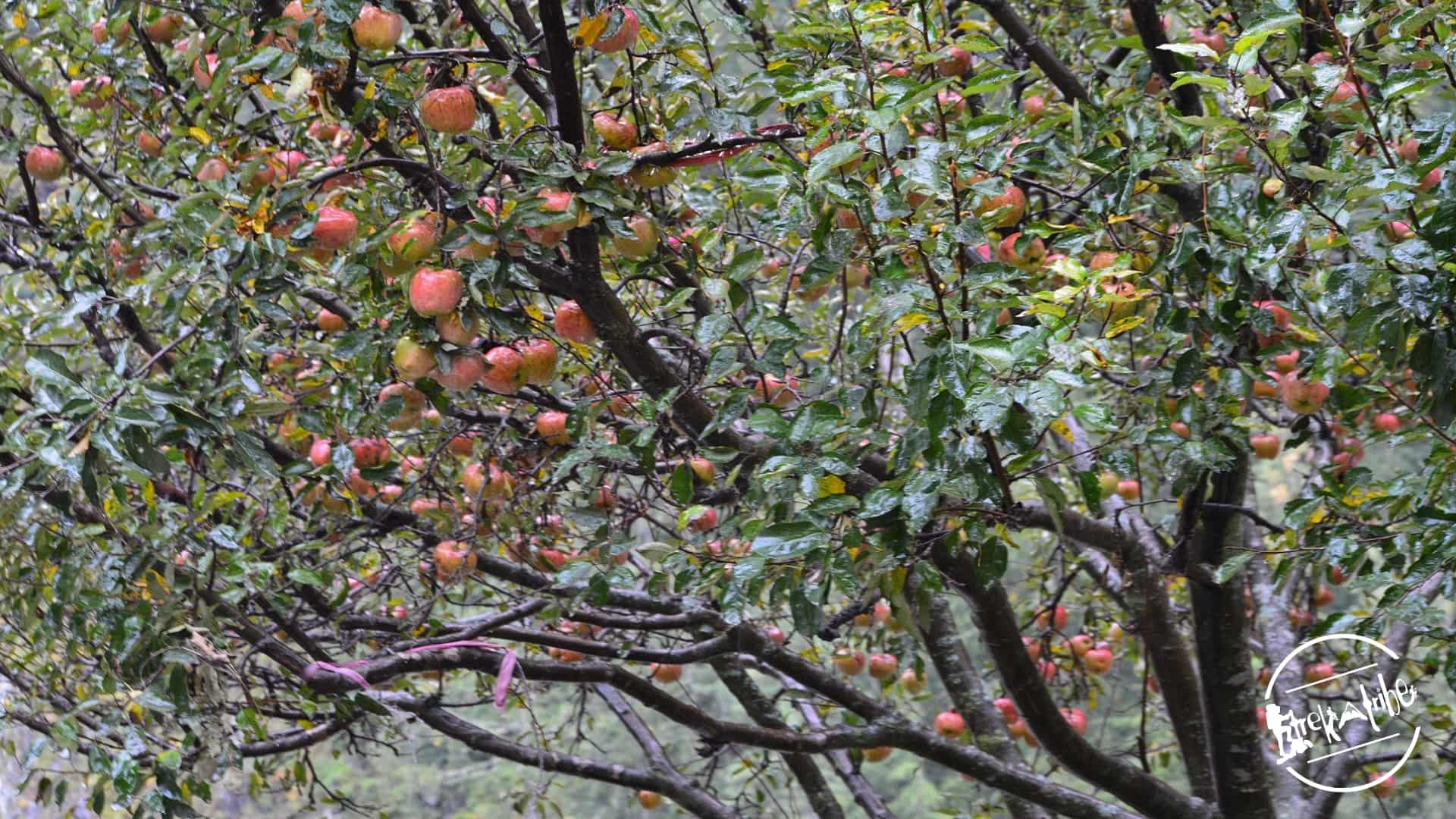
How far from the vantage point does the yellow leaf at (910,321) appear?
148cm

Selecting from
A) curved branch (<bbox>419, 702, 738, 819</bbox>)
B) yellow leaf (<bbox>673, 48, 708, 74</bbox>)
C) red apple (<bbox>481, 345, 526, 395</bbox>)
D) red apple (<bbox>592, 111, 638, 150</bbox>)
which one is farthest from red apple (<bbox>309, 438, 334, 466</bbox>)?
yellow leaf (<bbox>673, 48, 708, 74</bbox>)

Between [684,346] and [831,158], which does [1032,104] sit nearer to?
[684,346]

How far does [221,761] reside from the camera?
65.3 inches

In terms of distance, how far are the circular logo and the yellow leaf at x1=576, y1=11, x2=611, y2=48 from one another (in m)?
1.51

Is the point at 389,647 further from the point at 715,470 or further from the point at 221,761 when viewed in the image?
the point at 715,470

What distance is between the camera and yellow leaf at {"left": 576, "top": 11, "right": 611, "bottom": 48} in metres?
1.55

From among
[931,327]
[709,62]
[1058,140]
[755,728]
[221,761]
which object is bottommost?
[221,761]

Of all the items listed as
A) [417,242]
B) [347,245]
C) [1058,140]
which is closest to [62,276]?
[347,245]

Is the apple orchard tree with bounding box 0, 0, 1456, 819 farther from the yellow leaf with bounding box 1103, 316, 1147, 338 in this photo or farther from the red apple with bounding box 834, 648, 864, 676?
the red apple with bounding box 834, 648, 864, 676

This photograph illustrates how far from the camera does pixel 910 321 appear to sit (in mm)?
1497

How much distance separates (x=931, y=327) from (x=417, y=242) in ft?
2.13

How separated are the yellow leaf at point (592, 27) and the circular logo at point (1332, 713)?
1.51m

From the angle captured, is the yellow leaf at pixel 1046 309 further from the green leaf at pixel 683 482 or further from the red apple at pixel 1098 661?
the red apple at pixel 1098 661

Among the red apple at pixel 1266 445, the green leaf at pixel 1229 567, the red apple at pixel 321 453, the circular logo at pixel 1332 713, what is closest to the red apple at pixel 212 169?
the red apple at pixel 321 453
